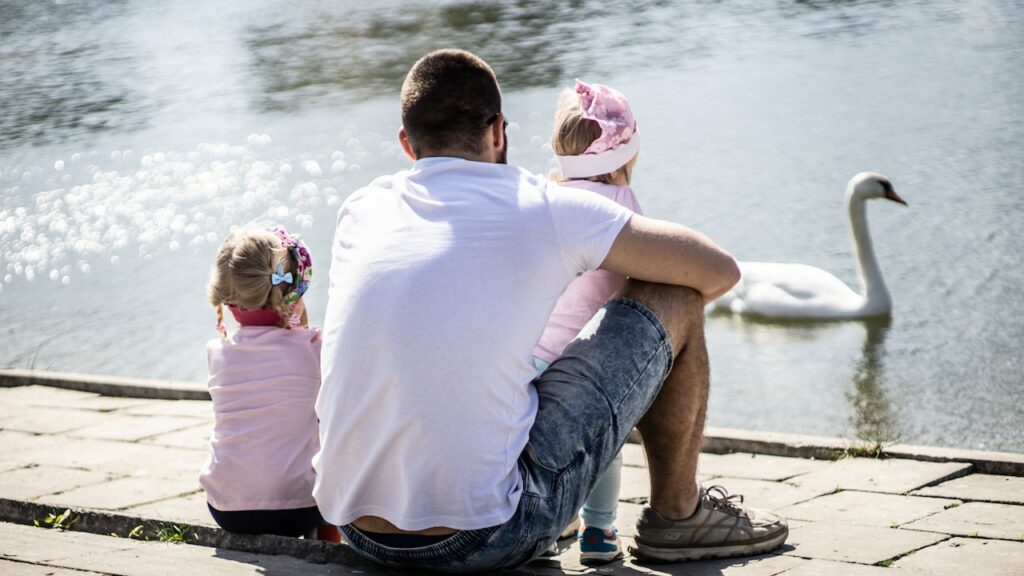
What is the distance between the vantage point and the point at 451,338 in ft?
7.99

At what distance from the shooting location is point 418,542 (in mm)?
2535

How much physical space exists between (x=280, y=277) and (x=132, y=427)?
1.78 metres

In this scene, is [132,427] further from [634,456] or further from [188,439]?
[634,456]

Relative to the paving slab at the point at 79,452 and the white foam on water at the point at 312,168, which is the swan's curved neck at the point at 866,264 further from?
the white foam on water at the point at 312,168

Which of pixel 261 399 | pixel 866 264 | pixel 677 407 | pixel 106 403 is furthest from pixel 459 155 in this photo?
pixel 866 264

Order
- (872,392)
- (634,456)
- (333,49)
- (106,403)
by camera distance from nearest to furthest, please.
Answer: (634,456) → (106,403) → (872,392) → (333,49)

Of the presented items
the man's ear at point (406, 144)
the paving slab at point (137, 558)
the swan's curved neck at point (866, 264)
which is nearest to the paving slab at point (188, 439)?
the paving slab at point (137, 558)

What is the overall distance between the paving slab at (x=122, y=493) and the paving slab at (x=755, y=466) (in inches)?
59.2

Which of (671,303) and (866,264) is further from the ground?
(671,303)

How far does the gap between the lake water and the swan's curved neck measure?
0.15 meters

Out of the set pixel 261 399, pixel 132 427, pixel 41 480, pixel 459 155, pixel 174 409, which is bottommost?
pixel 174 409

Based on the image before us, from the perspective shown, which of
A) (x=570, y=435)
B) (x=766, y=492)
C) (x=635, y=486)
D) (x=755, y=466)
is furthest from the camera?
(x=755, y=466)

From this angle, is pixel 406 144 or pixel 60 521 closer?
pixel 406 144

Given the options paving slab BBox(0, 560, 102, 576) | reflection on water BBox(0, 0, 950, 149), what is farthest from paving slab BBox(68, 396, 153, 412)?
reflection on water BBox(0, 0, 950, 149)
